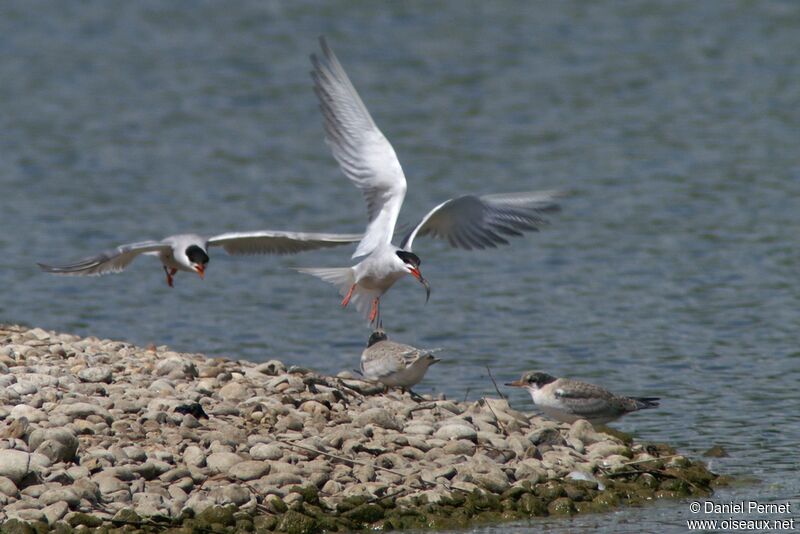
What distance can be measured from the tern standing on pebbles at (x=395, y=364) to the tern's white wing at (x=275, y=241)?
3.48 ft

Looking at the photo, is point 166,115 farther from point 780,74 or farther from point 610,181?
point 780,74

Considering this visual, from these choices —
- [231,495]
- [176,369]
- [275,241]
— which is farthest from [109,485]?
[275,241]

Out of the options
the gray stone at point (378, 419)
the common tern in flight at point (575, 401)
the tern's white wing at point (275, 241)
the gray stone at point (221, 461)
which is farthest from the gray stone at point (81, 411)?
the common tern in flight at point (575, 401)

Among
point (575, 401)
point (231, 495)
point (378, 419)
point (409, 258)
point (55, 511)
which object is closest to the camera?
point (55, 511)

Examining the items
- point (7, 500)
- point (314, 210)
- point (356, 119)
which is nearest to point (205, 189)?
point (314, 210)

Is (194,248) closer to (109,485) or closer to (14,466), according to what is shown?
(109,485)

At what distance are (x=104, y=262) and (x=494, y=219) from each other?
101 inches

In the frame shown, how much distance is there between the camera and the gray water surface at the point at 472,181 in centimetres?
1049

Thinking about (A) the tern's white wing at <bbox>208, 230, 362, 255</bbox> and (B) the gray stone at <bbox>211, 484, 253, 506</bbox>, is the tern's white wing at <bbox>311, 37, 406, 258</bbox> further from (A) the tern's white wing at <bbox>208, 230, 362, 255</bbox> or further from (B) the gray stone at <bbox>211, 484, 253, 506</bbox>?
(B) the gray stone at <bbox>211, 484, 253, 506</bbox>

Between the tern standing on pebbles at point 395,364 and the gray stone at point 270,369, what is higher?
the tern standing on pebbles at point 395,364

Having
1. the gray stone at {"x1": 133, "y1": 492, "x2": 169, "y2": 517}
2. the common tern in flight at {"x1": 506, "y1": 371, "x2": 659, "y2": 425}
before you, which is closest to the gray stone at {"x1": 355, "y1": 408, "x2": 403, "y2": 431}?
the common tern in flight at {"x1": 506, "y1": 371, "x2": 659, "y2": 425}

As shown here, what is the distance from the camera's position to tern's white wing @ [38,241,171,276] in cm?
876

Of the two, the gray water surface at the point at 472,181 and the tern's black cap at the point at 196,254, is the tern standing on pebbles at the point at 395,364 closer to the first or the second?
the gray water surface at the point at 472,181

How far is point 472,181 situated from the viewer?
54.5ft
